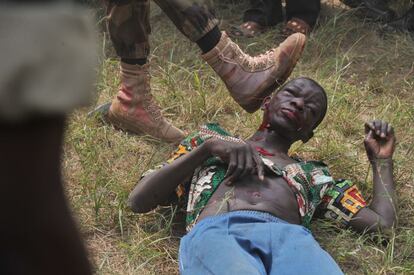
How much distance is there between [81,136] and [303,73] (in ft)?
4.34

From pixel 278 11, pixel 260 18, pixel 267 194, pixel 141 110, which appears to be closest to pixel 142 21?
pixel 141 110

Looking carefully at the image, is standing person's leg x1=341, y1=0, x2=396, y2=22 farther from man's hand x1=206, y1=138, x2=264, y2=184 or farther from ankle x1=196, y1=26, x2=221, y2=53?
man's hand x1=206, y1=138, x2=264, y2=184

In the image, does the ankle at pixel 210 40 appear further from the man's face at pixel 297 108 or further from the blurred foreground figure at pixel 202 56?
the man's face at pixel 297 108

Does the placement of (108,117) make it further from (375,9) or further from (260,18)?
(375,9)

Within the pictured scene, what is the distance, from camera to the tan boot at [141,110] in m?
3.08

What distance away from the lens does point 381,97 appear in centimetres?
365

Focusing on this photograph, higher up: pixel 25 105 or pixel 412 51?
pixel 25 105

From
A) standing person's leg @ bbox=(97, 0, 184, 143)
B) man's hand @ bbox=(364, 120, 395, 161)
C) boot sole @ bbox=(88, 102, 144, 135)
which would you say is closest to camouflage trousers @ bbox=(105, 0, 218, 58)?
standing person's leg @ bbox=(97, 0, 184, 143)

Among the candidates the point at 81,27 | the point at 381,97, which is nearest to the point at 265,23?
the point at 381,97

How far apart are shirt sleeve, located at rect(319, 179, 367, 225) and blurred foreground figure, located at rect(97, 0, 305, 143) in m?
0.54

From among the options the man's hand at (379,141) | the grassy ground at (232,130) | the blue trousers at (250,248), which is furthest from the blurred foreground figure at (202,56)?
the blue trousers at (250,248)

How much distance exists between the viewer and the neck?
274cm

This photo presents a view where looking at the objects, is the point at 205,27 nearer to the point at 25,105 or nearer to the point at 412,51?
the point at 412,51

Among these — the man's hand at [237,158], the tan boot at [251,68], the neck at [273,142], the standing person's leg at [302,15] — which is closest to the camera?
the man's hand at [237,158]
